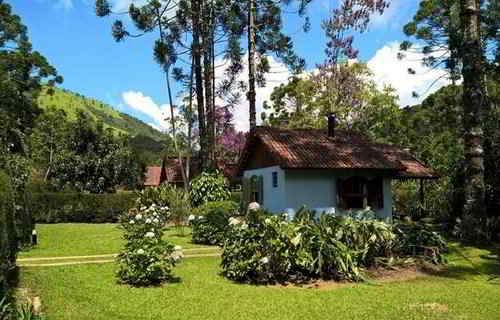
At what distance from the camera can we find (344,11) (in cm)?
2827

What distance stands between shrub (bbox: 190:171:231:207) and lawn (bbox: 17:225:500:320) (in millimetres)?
11090

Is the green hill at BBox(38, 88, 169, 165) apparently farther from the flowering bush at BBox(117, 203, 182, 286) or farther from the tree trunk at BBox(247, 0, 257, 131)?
the flowering bush at BBox(117, 203, 182, 286)

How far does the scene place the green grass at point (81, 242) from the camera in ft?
43.2

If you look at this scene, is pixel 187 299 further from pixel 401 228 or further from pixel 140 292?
pixel 401 228

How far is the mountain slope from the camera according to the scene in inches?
4026

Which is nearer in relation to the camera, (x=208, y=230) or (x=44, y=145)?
(x=208, y=230)

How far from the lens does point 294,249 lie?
9328 mm

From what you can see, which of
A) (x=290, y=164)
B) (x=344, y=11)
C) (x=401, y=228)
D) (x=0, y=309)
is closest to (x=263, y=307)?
(x=0, y=309)

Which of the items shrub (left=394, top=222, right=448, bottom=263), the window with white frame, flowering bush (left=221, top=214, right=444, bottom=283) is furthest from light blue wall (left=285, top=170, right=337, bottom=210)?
flowering bush (left=221, top=214, right=444, bottom=283)

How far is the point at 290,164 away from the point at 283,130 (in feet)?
11.3

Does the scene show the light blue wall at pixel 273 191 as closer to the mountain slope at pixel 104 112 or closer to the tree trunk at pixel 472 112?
the tree trunk at pixel 472 112

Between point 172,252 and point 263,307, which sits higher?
point 172,252

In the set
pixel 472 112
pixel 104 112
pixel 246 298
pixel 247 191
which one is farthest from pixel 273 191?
pixel 104 112

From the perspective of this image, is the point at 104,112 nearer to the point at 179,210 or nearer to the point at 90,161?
the point at 90,161
